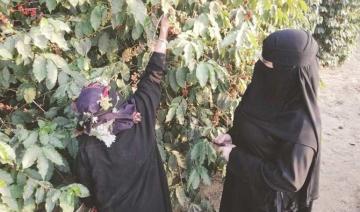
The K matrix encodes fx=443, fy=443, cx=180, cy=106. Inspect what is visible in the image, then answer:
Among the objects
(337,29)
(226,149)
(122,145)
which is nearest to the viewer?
(122,145)

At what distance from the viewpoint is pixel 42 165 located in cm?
210

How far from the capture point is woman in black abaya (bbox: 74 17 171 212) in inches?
82.7

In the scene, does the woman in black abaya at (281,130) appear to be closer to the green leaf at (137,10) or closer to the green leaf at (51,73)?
the green leaf at (137,10)

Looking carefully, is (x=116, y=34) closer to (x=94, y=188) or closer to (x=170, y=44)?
(x=170, y=44)

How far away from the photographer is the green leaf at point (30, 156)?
6.84ft

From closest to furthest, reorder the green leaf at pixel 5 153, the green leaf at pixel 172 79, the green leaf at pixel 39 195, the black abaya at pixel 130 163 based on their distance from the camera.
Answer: the green leaf at pixel 5 153 < the green leaf at pixel 39 195 < the black abaya at pixel 130 163 < the green leaf at pixel 172 79

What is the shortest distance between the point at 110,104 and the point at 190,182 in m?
0.97

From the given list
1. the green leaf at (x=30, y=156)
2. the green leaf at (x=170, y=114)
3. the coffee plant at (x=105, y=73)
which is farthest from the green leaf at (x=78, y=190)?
the green leaf at (x=170, y=114)

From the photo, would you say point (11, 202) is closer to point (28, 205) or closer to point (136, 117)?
point (28, 205)

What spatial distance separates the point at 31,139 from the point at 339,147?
4.14m

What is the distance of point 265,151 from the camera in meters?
2.29

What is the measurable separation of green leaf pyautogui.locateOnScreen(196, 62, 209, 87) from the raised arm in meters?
0.20

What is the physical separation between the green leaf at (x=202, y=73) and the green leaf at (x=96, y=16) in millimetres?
591

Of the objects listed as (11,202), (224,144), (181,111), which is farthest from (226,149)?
(11,202)
